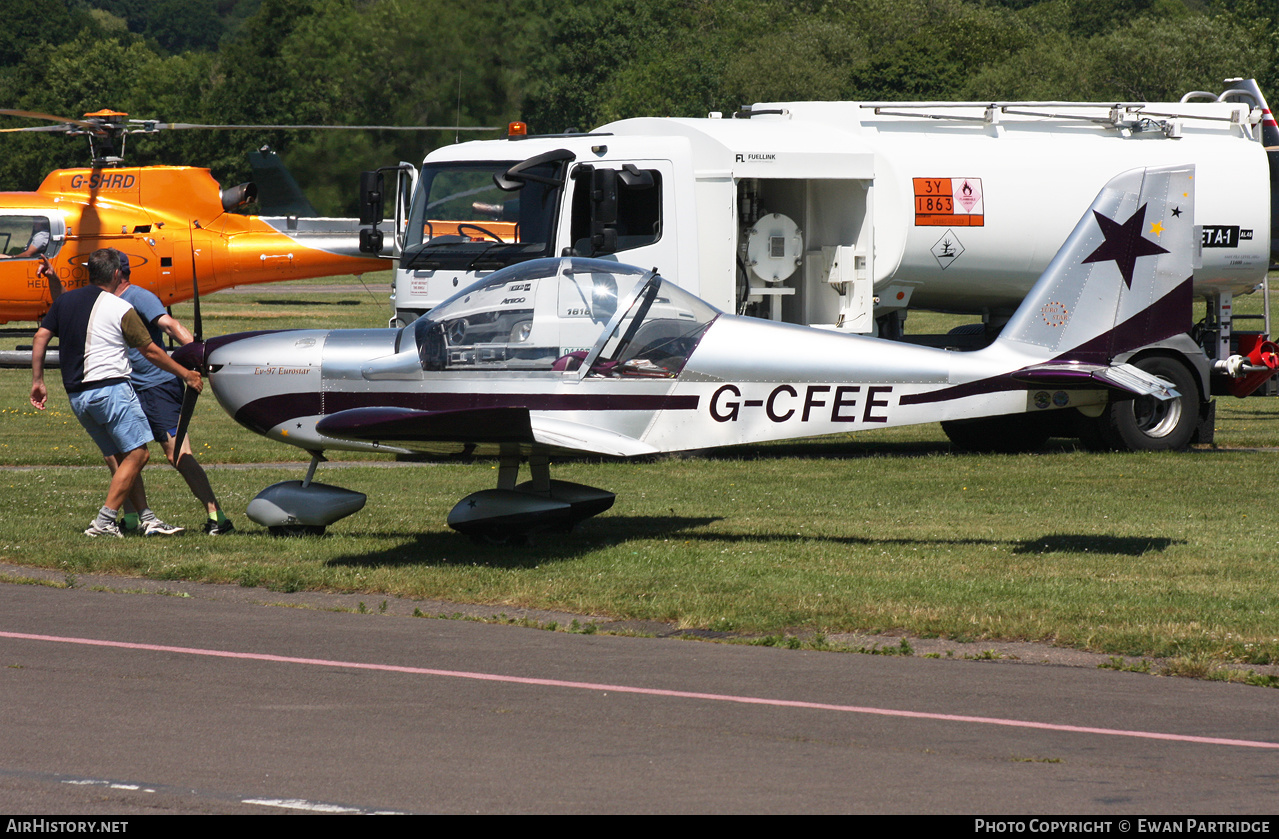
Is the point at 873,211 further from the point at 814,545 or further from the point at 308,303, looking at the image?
the point at 308,303

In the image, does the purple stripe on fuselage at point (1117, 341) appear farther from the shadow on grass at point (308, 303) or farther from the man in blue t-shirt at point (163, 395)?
the shadow on grass at point (308, 303)

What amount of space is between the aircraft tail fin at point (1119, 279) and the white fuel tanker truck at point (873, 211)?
15.6ft

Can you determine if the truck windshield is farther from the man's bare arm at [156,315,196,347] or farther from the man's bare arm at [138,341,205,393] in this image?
the man's bare arm at [138,341,205,393]

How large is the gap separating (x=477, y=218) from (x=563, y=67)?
49.5 m

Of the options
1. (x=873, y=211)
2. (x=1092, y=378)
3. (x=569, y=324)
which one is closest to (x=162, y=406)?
(x=569, y=324)

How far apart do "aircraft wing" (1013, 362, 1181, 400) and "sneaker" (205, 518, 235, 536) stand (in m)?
5.77

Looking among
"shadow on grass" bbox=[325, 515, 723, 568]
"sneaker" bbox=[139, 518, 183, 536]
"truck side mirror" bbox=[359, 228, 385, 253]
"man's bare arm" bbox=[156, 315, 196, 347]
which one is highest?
"truck side mirror" bbox=[359, 228, 385, 253]

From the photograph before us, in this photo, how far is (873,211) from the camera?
15070mm

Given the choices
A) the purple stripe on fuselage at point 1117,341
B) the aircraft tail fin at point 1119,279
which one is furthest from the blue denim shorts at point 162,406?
the aircraft tail fin at point 1119,279

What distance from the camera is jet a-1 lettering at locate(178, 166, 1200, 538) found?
31.7 feet

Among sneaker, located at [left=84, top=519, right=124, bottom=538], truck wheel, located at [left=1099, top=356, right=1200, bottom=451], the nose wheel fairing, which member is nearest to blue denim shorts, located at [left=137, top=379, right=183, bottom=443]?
sneaker, located at [left=84, top=519, right=124, bottom=538]
